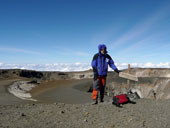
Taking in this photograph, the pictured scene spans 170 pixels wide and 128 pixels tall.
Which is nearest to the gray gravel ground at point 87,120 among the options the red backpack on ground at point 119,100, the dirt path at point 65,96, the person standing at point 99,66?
the red backpack on ground at point 119,100

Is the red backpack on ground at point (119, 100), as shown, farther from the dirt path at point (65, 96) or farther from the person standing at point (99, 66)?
the dirt path at point (65, 96)

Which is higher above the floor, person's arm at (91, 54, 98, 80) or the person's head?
the person's head

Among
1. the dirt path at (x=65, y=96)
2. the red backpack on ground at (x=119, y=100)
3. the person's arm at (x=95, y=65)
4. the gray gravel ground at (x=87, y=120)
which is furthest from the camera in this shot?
the dirt path at (x=65, y=96)

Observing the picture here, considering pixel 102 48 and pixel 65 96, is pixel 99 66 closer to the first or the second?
pixel 102 48

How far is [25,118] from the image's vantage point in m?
4.33

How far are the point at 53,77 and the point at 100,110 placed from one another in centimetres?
3154

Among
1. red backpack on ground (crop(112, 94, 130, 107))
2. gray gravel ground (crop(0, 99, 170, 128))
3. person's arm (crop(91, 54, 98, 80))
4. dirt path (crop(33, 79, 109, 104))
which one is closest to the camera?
gray gravel ground (crop(0, 99, 170, 128))

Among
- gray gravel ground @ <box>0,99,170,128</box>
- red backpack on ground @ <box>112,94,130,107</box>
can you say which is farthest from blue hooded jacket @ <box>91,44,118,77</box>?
gray gravel ground @ <box>0,99,170,128</box>

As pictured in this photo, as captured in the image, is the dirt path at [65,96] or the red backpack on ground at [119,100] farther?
the dirt path at [65,96]

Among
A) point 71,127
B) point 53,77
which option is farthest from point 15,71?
point 71,127

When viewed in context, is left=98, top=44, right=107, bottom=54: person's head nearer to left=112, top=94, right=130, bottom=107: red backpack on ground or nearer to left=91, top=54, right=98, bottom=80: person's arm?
left=91, top=54, right=98, bottom=80: person's arm

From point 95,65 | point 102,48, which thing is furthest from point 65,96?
point 102,48

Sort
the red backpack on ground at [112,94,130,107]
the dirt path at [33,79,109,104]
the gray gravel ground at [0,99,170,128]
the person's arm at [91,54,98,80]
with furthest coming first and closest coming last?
the dirt path at [33,79,109,104]
the person's arm at [91,54,98,80]
the red backpack on ground at [112,94,130,107]
the gray gravel ground at [0,99,170,128]

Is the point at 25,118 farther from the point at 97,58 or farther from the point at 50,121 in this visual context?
the point at 97,58
